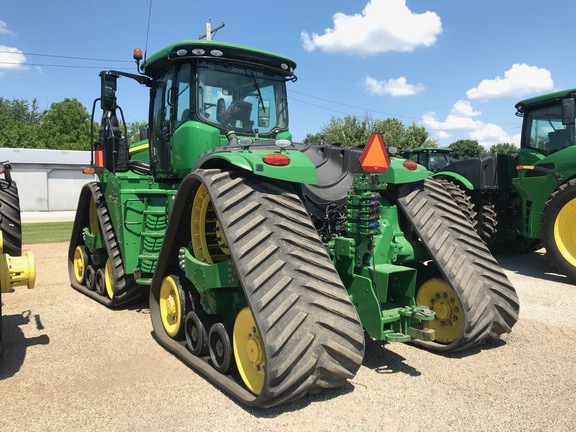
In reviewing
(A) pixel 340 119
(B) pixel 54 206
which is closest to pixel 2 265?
(B) pixel 54 206

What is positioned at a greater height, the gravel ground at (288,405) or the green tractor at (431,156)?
the green tractor at (431,156)

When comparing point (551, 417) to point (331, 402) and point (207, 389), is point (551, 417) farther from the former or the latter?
point (207, 389)

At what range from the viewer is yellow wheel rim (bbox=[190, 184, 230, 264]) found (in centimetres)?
419

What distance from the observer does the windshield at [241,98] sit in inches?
203

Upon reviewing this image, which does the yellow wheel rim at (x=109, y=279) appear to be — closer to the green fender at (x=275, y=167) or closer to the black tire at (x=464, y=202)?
the green fender at (x=275, y=167)

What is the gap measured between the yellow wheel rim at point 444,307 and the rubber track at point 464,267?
0.11m

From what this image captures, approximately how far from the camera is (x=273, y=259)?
3.26 meters

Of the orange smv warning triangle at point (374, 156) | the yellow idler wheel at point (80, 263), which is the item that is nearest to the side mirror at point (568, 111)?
the orange smv warning triangle at point (374, 156)

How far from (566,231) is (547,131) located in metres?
2.30

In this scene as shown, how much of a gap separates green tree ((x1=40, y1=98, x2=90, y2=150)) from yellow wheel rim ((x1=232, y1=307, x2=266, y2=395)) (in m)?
41.3

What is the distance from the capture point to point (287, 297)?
3125 mm

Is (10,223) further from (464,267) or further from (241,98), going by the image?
(464,267)

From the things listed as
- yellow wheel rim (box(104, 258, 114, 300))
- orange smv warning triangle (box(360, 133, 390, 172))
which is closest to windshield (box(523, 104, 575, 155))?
orange smv warning triangle (box(360, 133, 390, 172))

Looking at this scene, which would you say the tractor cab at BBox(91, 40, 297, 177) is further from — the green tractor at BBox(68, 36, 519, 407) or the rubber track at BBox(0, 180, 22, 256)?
the rubber track at BBox(0, 180, 22, 256)
